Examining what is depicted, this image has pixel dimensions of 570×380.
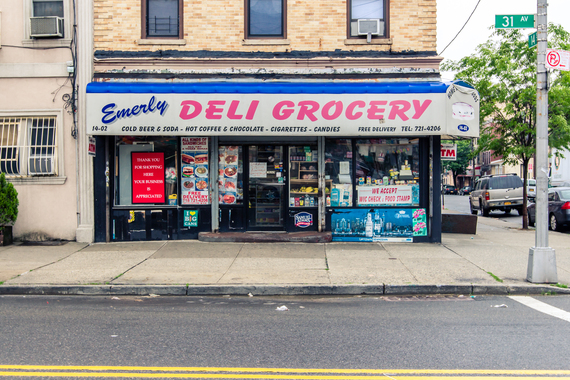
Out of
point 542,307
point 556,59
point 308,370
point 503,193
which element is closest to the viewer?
point 308,370

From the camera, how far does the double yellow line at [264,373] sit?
408 centimetres

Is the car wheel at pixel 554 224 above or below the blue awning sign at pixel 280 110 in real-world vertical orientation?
below

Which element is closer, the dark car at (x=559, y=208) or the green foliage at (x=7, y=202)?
the green foliage at (x=7, y=202)

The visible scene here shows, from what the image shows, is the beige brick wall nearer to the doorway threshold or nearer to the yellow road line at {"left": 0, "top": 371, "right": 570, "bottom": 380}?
the doorway threshold

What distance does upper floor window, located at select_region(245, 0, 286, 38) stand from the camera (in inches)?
453

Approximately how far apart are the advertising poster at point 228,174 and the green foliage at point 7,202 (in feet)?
15.3

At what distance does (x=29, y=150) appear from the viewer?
11445 millimetres

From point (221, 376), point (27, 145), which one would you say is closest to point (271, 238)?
point (27, 145)

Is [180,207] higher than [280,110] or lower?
lower

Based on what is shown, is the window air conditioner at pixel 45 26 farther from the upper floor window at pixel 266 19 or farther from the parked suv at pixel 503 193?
the parked suv at pixel 503 193

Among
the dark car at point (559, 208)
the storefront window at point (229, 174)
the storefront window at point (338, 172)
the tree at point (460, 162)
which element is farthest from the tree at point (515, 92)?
the tree at point (460, 162)

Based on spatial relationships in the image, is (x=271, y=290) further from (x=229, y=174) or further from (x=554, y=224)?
(x=554, y=224)

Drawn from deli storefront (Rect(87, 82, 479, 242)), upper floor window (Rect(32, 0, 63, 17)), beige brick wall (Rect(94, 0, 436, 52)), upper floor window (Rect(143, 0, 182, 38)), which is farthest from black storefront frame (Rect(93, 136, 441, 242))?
upper floor window (Rect(32, 0, 63, 17))

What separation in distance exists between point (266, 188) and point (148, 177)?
2865 millimetres
